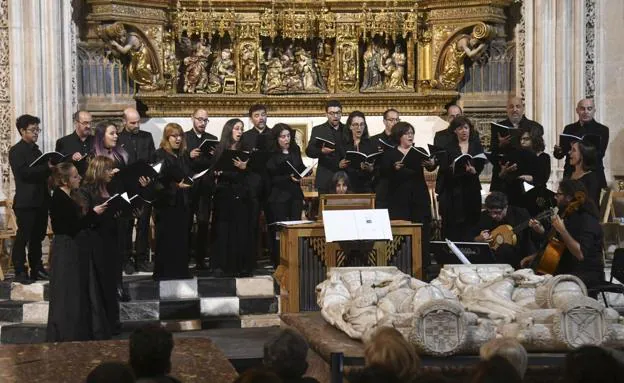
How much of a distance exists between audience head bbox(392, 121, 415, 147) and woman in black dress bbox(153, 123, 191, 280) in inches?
70.8

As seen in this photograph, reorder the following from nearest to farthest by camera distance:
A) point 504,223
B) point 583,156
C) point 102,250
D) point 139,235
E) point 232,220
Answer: point 102,250, point 504,223, point 583,156, point 232,220, point 139,235

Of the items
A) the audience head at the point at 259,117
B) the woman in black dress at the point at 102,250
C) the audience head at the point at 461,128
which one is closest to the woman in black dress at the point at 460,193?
the audience head at the point at 461,128

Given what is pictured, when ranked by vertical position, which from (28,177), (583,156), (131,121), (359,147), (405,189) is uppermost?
(131,121)

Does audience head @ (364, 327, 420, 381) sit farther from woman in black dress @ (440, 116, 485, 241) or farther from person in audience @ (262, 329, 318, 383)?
woman in black dress @ (440, 116, 485, 241)

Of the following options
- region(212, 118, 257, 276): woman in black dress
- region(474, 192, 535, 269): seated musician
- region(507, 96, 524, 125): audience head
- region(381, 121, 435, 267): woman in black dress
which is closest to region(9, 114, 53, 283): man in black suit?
region(212, 118, 257, 276): woman in black dress

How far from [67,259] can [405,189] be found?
322 cm

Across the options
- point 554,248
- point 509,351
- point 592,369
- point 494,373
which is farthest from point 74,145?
point 592,369

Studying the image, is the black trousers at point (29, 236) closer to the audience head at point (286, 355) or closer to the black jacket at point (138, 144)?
the black jacket at point (138, 144)

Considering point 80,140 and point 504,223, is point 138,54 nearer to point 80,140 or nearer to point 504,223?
point 80,140

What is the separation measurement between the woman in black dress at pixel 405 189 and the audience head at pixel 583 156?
1399 mm

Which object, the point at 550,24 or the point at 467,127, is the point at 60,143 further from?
the point at 550,24

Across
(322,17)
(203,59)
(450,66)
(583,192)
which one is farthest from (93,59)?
(583,192)

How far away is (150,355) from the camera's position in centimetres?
472

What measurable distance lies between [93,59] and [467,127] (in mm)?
4434
